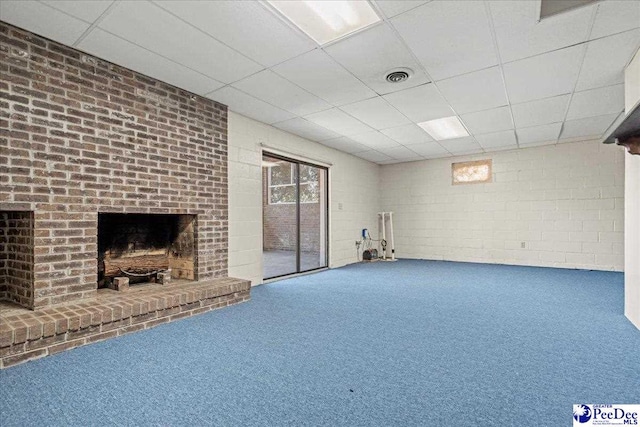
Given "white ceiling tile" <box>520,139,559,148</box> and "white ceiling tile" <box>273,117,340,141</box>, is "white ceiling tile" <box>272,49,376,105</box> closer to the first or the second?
"white ceiling tile" <box>273,117,340,141</box>

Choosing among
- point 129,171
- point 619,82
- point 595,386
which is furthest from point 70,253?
point 619,82

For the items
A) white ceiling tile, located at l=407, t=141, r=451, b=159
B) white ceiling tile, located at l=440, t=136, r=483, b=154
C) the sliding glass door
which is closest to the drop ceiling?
white ceiling tile, located at l=440, t=136, r=483, b=154

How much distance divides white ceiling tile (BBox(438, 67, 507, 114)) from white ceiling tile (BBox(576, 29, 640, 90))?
748mm

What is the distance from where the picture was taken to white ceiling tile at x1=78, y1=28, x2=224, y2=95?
276 centimetres

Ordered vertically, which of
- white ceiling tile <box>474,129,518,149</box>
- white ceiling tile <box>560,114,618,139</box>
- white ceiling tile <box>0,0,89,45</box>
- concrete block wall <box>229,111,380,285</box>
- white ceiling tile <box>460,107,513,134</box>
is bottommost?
concrete block wall <box>229,111,380,285</box>

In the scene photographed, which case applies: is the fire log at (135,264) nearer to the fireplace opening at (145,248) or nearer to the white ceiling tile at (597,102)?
the fireplace opening at (145,248)

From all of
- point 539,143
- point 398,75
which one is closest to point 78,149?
point 398,75

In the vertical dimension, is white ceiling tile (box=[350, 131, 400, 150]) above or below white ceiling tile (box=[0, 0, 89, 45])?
below

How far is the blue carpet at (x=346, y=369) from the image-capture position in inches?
64.7

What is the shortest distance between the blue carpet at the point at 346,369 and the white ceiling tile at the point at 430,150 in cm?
371

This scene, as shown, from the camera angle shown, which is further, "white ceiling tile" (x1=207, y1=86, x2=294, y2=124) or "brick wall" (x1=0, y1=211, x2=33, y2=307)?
"white ceiling tile" (x1=207, y1=86, x2=294, y2=124)

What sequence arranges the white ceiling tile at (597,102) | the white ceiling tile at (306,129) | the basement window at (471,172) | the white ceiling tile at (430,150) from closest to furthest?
the white ceiling tile at (597,102), the white ceiling tile at (306,129), the white ceiling tile at (430,150), the basement window at (471,172)

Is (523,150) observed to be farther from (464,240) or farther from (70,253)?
(70,253)

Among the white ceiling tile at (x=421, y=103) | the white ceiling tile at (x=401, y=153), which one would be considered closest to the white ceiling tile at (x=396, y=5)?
the white ceiling tile at (x=421, y=103)
